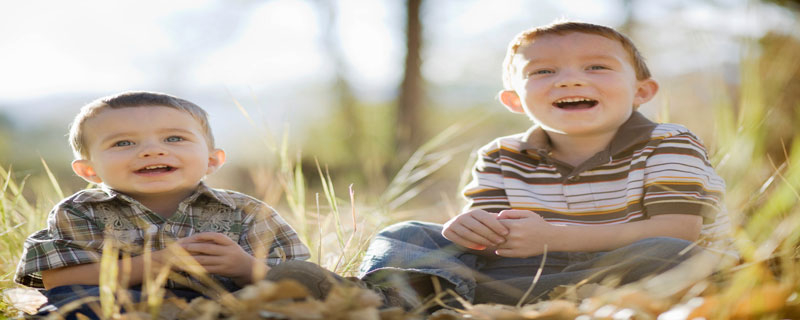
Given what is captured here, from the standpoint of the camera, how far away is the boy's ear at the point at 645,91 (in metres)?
2.10

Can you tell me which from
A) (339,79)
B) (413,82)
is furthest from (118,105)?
(339,79)

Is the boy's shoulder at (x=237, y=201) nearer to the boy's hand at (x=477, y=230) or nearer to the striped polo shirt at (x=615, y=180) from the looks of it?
the boy's hand at (x=477, y=230)

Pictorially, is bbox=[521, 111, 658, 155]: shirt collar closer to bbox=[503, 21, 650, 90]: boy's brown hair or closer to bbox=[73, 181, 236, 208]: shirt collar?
bbox=[503, 21, 650, 90]: boy's brown hair

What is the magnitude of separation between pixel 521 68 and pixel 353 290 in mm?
1126

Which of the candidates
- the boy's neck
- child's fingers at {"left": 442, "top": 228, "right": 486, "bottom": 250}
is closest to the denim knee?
child's fingers at {"left": 442, "top": 228, "right": 486, "bottom": 250}

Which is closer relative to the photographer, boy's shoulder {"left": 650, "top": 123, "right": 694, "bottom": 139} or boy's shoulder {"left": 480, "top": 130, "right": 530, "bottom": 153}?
boy's shoulder {"left": 650, "top": 123, "right": 694, "bottom": 139}

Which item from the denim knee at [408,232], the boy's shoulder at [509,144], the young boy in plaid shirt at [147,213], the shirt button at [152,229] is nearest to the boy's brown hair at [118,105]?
the young boy in plaid shirt at [147,213]

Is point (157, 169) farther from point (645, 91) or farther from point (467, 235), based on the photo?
point (645, 91)

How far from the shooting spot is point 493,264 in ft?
6.48

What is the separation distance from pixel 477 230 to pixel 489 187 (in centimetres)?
41

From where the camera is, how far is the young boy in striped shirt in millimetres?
1728

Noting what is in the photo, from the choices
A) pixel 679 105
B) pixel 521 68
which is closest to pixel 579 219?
Answer: pixel 521 68

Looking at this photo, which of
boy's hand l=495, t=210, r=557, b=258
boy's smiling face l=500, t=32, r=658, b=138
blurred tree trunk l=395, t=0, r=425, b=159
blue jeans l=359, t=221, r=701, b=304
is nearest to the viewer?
blue jeans l=359, t=221, r=701, b=304

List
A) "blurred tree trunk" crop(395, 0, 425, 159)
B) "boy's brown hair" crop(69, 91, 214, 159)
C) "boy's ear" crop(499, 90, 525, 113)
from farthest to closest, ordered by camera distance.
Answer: "blurred tree trunk" crop(395, 0, 425, 159) → "boy's ear" crop(499, 90, 525, 113) → "boy's brown hair" crop(69, 91, 214, 159)
